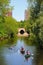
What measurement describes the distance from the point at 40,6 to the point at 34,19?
2.85 meters

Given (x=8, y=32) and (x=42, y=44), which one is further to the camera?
(x=8, y=32)

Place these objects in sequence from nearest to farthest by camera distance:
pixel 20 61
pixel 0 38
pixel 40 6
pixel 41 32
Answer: pixel 20 61
pixel 41 32
pixel 40 6
pixel 0 38

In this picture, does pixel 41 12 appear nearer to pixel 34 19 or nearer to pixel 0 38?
pixel 34 19

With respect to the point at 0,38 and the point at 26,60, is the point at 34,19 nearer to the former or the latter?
the point at 26,60

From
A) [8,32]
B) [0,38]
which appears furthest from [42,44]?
[8,32]

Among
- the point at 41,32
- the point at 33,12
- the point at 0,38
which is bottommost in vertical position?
the point at 0,38

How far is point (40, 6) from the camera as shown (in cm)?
3775

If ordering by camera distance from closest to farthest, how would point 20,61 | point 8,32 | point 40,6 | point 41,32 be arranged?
point 20,61 → point 41,32 → point 40,6 → point 8,32

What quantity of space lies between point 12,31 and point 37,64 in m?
48.0

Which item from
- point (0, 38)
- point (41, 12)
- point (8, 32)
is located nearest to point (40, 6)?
point (41, 12)

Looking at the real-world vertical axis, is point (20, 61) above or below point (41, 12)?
below

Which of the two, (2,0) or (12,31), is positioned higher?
(2,0)

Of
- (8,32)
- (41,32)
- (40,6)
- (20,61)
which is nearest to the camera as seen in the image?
(20,61)

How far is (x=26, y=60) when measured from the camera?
29.0 meters
